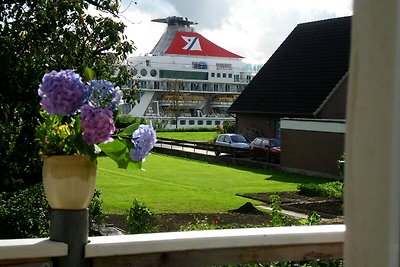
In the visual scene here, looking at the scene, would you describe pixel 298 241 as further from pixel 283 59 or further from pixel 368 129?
pixel 283 59

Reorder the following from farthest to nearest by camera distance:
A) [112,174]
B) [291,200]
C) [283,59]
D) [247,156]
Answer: [283,59] → [247,156] → [112,174] → [291,200]

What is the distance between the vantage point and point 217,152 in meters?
36.6

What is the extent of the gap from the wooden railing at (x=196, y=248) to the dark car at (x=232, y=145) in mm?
31870

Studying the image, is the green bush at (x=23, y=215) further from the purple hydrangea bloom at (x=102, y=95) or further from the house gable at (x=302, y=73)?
the house gable at (x=302, y=73)

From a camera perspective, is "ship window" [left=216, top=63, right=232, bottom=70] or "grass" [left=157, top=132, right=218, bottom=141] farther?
"ship window" [left=216, top=63, right=232, bottom=70]

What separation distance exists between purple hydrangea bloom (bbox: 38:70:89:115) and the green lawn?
43.9ft

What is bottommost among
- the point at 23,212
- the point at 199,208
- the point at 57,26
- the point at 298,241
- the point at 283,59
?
the point at 199,208

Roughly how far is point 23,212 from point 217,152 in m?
28.9

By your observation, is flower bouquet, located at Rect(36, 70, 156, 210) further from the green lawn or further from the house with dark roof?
the house with dark roof

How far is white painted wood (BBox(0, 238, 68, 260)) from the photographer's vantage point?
7.47ft

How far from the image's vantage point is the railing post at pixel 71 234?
2396 millimetres

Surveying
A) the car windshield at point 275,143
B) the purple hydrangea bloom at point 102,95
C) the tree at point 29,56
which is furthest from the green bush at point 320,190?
the purple hydrangea bloom at point 102,95

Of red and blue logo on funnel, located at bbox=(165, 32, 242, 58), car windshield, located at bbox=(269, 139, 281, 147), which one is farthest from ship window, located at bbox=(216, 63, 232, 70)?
car windshield, located at bbox=(269, 139, 281, 147)

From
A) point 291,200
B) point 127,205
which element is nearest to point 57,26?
point 127,205
